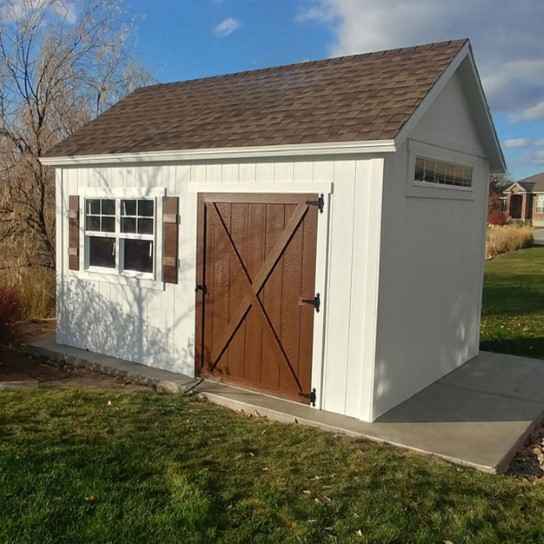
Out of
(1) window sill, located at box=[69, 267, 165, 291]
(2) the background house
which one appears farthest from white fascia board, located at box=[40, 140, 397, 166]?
(2) the background house

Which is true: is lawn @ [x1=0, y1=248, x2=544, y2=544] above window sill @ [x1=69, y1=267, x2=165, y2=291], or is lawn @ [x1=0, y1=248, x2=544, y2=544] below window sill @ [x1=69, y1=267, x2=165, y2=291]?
below

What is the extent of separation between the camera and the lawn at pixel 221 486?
3.67 m

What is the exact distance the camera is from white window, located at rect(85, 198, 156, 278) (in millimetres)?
7422

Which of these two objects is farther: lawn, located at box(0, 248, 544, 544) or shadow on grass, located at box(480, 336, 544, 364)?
shadow on grass, located at box(480, 336, 544, 364)

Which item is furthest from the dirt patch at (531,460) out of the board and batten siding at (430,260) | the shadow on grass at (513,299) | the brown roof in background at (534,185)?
the brown roof in background at (534,185)

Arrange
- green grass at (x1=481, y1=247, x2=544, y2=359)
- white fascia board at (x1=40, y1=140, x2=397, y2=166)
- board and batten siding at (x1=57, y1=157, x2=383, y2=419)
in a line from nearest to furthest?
Result: 1. white fascia board at (x1=40, y1=140, x2=397, y2=166)
2. board and batten siding at (x1=57, y1=157, x2=383, y2=419)
3. green grass at (x1=481, y1=247, x2=544, y2=359)

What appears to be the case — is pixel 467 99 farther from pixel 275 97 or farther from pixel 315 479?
pixel 315 479

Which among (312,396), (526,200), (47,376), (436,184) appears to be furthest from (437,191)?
(526,200)

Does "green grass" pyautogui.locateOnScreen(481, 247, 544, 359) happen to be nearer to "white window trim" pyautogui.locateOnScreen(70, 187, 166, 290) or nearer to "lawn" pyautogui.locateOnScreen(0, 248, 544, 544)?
"lawn" pyautogui.locateOnScreen(0, 248, 544, 544)

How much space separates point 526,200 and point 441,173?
56848mm

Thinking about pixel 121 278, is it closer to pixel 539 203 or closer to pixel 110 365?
pixel 110 365

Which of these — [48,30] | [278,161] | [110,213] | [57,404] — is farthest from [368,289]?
[48,30]

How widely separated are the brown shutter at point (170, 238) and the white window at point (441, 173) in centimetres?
285

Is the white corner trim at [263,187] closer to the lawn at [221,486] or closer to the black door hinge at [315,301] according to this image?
the black door hinge at [315,301]
